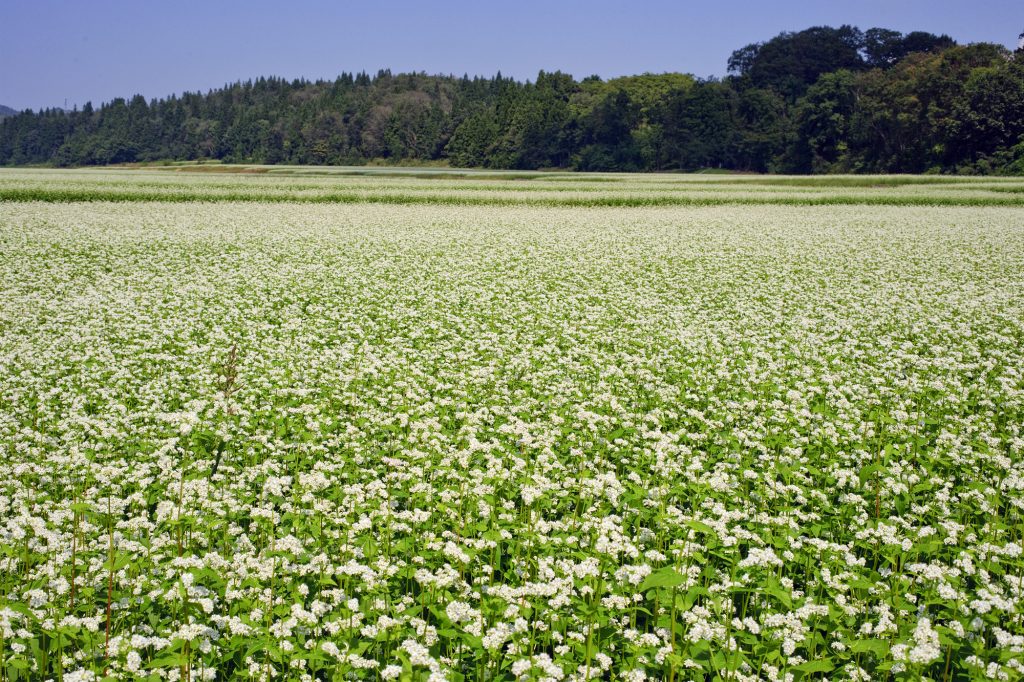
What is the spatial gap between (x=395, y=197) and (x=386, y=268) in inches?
1111

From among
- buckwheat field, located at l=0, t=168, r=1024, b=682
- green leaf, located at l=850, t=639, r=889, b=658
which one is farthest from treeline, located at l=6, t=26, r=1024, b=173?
green leaf, located at l=850, t=639, r=889, b=658

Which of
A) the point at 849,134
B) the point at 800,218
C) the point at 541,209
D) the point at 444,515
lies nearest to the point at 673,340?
the point at 444,515

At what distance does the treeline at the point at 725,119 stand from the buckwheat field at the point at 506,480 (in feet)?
290

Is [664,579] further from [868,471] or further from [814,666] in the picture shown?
[868,471]

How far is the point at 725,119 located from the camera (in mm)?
119125

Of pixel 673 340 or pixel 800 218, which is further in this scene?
pixel 800 218

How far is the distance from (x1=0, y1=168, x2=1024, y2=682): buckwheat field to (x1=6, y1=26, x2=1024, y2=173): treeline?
8837 centimetres

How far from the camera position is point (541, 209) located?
145ft

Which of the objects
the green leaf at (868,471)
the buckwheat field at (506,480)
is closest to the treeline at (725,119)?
the buckwheat field at (506,480)

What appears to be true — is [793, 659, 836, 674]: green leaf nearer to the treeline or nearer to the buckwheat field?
the buckwheat field

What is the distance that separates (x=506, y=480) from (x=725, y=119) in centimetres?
12468

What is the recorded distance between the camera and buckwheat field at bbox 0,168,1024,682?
14.7ft

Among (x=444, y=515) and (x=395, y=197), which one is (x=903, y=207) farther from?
(x=444, y=515)

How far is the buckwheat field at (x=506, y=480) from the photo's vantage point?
448cm
